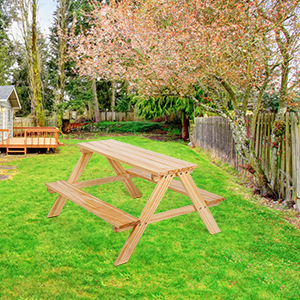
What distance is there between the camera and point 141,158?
14.3ft

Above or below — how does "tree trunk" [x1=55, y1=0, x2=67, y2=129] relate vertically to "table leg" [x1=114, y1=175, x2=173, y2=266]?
above

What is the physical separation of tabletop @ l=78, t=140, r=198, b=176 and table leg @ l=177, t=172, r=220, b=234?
14cm

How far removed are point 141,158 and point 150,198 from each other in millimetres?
804

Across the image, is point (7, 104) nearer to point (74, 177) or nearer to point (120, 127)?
point (120, 127)

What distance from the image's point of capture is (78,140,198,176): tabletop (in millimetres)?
3754

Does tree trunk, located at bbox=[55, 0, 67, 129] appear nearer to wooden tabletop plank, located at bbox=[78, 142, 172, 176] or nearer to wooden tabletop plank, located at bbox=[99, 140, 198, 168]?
wooden tabletop plank, located at bbox=[99, 140, 198, 168]

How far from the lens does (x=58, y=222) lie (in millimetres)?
5027

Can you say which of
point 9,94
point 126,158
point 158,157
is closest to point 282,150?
point 158,157

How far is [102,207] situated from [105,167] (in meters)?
5.52

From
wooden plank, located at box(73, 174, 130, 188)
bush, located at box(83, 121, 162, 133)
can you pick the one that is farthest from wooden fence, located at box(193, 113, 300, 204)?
bush, located at box(83, 121, 162, 133)

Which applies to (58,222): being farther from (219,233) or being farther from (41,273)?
(219,233)

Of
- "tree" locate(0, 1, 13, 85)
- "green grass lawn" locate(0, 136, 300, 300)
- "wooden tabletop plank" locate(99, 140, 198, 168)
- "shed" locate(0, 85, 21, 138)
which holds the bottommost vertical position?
"green grass lawn" locate(0, 136, 300, 300)

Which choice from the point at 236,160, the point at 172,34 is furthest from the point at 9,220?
the point at 236,160

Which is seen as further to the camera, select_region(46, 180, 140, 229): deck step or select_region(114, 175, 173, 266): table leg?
select_region(114, 175, 173, 266): table leg
